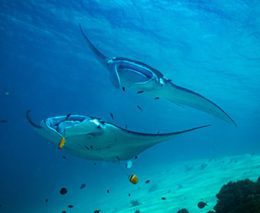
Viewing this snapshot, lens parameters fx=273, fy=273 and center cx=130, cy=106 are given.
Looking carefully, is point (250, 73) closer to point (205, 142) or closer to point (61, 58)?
point (61, 58)

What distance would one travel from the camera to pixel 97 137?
4801 mm

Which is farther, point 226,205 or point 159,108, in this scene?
point 159,108

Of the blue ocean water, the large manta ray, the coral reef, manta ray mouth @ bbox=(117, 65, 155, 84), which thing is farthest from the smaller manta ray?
the coral reef

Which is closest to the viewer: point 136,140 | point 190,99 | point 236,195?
point 136,140

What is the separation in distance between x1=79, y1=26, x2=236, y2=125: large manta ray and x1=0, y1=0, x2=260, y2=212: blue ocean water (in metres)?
0.71

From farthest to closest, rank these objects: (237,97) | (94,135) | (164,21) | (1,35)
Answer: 1. (237,97)
2. (1,35)
3. (164,21)
4. (94,135)

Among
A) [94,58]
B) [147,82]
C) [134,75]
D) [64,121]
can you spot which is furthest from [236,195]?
[94,58]

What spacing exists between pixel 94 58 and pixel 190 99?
25.1m

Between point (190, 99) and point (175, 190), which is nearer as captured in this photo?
point (190, 99)

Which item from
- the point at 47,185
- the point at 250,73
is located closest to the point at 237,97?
the point at 250,73

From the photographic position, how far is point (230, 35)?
907 inches

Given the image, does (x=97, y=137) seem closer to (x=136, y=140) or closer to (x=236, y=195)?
(x=136, y=140)

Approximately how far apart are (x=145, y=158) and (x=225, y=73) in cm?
3307

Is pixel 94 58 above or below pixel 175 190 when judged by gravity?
above
